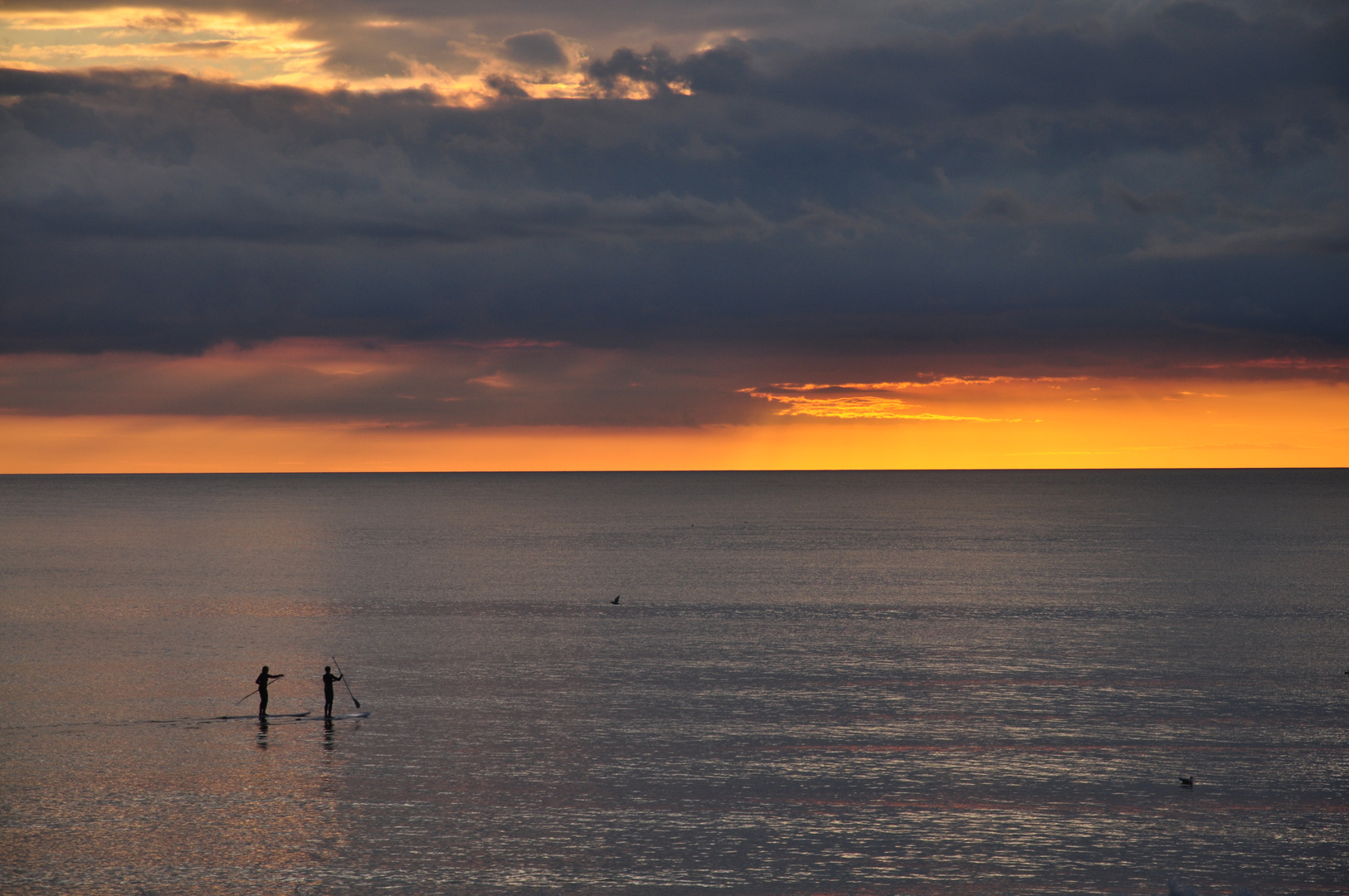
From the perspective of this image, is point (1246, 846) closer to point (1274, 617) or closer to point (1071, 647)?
point (1071, 647)

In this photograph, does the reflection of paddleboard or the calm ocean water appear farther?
the reflection of paddleboard

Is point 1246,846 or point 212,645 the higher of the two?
point 212,645

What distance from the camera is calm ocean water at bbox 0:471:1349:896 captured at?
30.8m

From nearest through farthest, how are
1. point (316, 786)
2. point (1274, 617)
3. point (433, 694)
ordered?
point (316, 786) < point (433, 694) < point (1274, 617)

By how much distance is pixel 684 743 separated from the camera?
43156mm

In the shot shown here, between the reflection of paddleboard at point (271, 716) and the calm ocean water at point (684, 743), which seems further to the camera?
the reflection of paddleboard at point (271, 716)

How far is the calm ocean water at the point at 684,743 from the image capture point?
30.8 meters

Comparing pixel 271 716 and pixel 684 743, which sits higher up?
pixel 271 716

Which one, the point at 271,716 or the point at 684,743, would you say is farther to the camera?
the point at 271,716

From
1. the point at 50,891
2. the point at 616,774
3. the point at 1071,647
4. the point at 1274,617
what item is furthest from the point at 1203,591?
the point at 50,891

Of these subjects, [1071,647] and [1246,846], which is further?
[1071,647]

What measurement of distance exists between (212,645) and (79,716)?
20626mm

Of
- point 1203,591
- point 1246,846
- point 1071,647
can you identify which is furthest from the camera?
point 1203,591

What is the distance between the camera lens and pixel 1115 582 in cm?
10194
